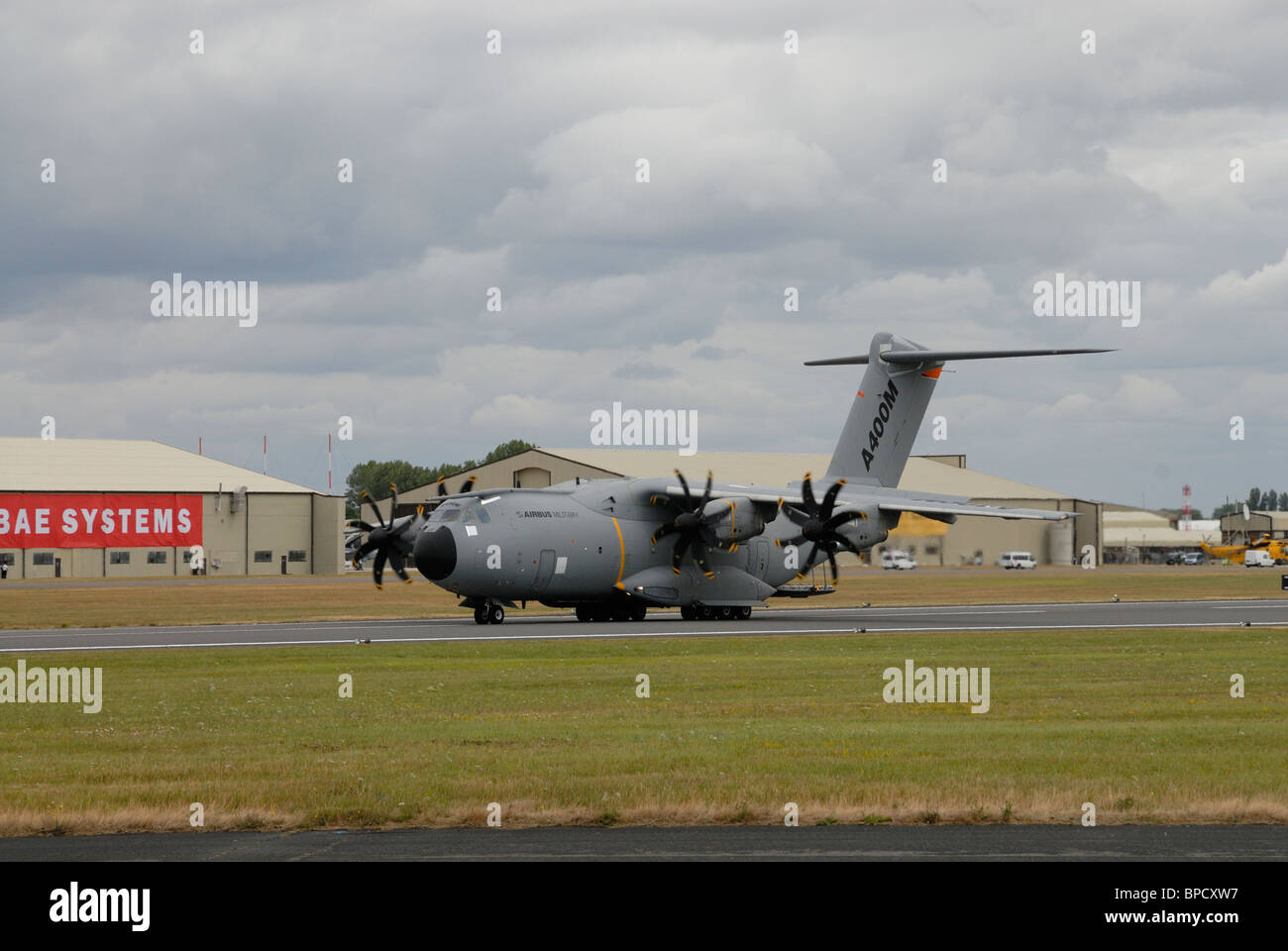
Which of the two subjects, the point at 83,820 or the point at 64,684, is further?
the point at 64,684

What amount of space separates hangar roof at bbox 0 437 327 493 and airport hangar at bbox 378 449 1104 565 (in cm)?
1473

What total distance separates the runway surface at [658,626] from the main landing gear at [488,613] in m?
0.87

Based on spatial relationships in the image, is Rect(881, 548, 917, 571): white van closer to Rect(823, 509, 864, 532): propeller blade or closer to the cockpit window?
Rect(823, 509, 864, 532): propeller blade

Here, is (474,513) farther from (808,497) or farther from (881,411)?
(881,411)

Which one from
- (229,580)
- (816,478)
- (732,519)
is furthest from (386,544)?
(816,478)

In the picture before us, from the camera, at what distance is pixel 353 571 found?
407 ft

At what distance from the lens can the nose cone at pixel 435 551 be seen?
43.8 metres

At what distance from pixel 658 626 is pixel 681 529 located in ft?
12.4

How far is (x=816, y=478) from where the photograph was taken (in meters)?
110

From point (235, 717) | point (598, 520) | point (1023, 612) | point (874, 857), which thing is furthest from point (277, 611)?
point (874, 857)

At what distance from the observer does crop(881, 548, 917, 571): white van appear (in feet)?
426

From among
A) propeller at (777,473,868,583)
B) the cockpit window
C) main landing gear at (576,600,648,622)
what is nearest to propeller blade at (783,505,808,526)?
propeller at (777,473,868,583)
